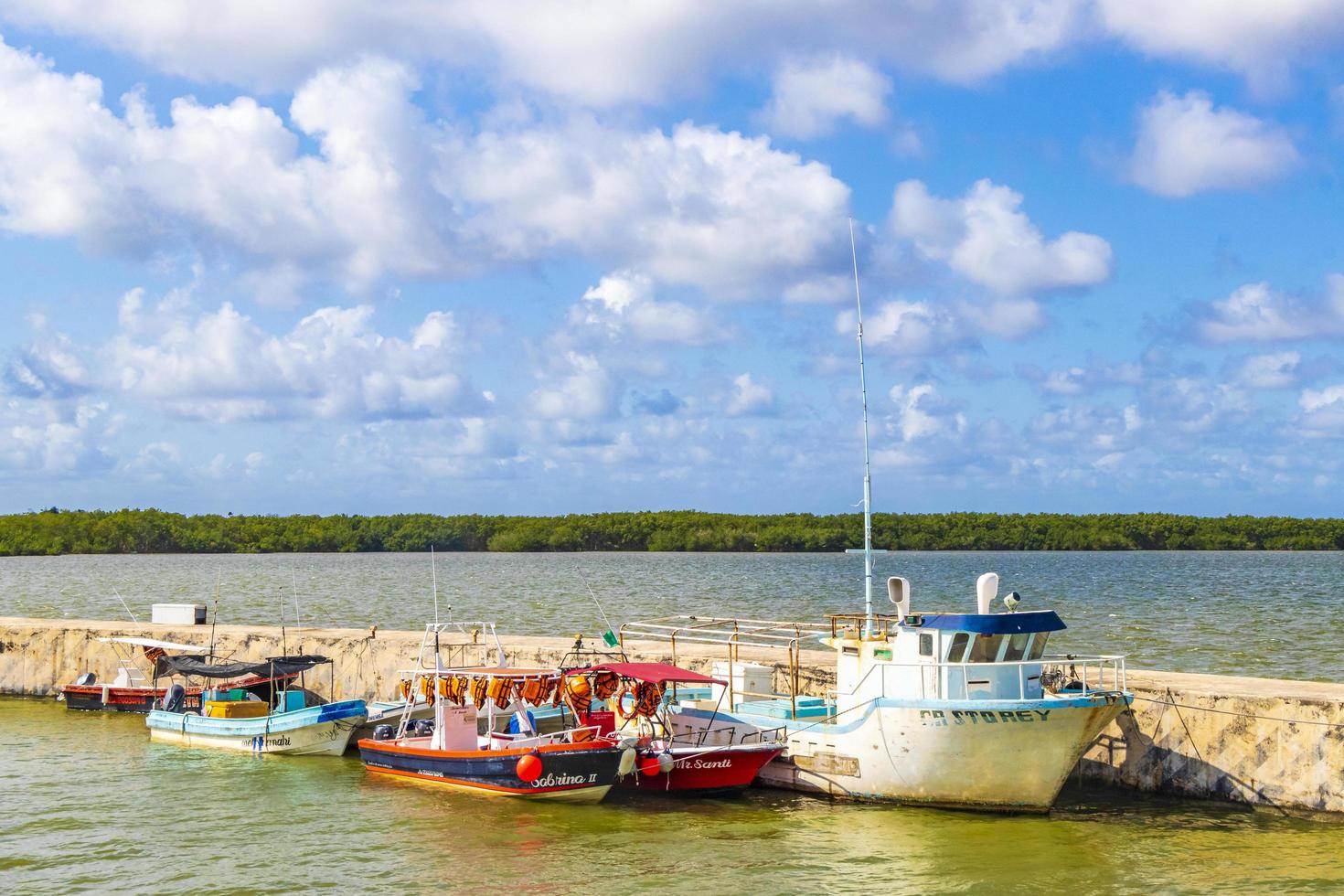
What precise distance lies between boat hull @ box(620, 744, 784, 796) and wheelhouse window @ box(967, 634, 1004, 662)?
418 cm

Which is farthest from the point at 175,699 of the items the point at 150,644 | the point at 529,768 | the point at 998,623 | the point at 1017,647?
the point at 1017,647

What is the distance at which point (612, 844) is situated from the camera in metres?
21.5

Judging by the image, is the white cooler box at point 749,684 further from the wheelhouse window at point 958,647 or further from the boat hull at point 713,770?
the wheelhouse window at point 958,647

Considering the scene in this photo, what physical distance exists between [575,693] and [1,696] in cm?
2481

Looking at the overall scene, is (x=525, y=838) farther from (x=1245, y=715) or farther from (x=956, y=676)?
(x=1245, y=715)

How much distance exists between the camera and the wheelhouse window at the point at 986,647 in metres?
23.3

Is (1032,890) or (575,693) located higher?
(575,693)

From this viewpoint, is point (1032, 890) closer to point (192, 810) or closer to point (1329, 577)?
point (192, 810)

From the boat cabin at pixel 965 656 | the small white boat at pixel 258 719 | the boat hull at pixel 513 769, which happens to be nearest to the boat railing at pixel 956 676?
the boat cabin at pixel 965 656

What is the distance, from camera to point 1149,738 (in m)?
23.9

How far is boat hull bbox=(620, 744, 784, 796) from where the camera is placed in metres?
24.2

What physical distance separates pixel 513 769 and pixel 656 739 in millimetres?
2878

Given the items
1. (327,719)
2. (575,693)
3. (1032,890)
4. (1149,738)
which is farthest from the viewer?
(327,719)

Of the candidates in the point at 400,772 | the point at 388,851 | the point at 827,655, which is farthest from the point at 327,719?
the point at 827,655
